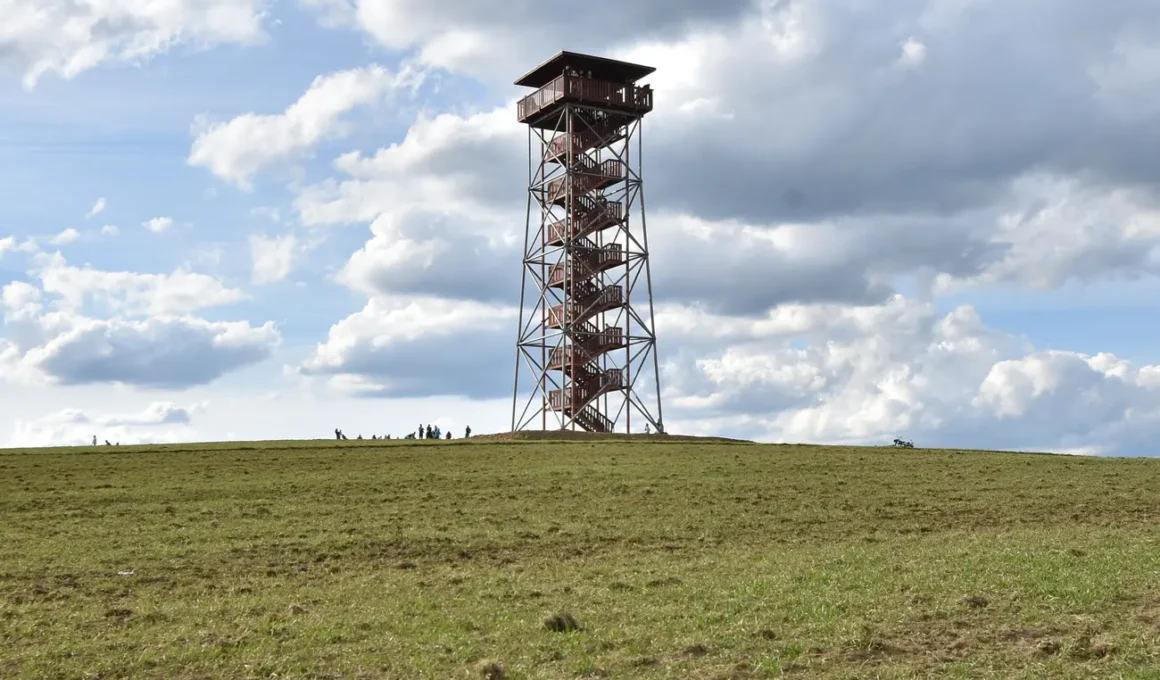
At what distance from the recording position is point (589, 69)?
241ft

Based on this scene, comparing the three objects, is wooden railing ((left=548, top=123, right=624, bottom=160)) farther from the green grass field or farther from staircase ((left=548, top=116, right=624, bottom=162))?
the green grass field

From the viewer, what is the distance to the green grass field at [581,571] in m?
13.6

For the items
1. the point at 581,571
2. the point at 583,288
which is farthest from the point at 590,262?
the point at 581,571

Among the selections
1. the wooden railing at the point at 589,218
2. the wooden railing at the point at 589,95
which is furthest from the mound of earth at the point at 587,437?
the wooden railing at the point at 589,95

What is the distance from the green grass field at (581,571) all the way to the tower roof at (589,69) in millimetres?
36564

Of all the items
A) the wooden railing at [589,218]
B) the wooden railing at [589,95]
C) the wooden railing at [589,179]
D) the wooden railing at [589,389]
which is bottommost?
the wooden railing at [589,389]

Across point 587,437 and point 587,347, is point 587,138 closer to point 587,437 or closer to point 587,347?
point 587,347

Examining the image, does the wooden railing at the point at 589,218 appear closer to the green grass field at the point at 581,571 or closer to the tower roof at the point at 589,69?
the tower roof at the point at 589,69

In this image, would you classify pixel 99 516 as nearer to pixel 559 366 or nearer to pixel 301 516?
pixel 301 516

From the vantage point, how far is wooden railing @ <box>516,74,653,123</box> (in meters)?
71.0

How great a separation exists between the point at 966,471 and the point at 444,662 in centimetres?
3255

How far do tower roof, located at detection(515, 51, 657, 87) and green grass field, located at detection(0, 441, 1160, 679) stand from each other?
120 ft

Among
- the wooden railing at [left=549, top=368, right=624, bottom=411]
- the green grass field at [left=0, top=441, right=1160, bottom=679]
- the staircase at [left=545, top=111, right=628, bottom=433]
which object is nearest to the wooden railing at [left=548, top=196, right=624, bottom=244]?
the staircase at [left=545, top=111, right=628, bottom=433]

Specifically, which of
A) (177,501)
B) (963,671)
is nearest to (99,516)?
(177,501)
